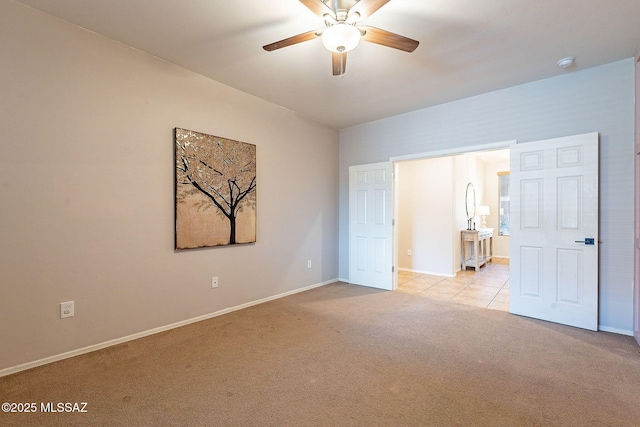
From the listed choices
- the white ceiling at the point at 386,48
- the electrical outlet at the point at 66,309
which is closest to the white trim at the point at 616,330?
the white ceiling at the point at 386,48

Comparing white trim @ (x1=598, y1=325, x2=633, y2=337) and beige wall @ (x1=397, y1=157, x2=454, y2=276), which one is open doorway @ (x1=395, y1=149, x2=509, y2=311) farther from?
white trim @ (x1=598, y1=325, x2=633, y2=337)

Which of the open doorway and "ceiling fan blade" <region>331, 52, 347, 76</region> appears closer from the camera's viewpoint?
"ceiling fan blade" <region>331, 52, 347, 76</region>

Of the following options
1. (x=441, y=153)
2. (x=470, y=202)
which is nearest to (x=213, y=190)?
(x=441, y=153)

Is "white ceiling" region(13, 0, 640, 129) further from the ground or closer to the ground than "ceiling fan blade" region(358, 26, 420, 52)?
further from the ground

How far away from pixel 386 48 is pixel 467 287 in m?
3.84

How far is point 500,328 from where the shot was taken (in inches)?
123

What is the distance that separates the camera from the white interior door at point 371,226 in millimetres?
4711

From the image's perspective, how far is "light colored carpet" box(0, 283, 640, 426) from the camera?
1.77 meters

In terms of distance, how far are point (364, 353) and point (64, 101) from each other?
3.24 metres

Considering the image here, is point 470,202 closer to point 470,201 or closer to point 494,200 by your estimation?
point 470,201

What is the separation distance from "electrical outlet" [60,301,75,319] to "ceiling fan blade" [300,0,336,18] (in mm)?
2893

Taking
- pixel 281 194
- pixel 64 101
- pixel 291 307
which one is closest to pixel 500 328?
pixel 291 307

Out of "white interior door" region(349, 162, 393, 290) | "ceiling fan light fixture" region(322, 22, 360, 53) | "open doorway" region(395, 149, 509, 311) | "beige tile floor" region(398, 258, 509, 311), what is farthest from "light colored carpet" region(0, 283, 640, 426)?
"ceiling fan light fixture" region(322, 22, 360, 53)

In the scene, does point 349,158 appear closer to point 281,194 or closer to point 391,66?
point 281,194
